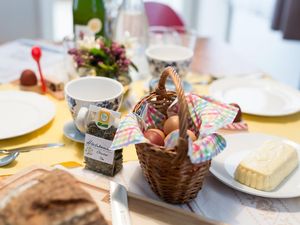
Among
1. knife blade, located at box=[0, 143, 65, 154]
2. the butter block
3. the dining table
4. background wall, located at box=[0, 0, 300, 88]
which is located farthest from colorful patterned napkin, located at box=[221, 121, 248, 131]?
background wall, located at box=[0, 0, 300, 88]

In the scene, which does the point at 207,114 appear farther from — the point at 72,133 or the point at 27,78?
the point at 27,78

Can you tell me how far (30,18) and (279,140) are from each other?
7.08ft

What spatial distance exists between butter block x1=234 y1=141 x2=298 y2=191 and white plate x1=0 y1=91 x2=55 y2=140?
19.4 inches

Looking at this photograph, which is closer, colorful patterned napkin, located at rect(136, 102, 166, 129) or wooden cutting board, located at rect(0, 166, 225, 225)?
wooden cutting board, located at rect(0, 166, 225, 225)

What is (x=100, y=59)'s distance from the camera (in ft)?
3.48

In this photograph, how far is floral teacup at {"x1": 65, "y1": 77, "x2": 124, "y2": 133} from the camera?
2.82 feet

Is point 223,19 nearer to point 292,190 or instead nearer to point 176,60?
point 176,60

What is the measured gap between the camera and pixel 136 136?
2.21ft

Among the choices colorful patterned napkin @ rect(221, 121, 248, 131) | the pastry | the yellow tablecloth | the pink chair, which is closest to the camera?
the pastry

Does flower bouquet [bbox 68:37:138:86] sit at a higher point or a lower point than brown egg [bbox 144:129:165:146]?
higher

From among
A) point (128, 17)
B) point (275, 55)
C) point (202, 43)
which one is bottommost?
point (275, 55)

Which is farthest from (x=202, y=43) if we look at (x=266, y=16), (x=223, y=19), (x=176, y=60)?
(x=223, y=19)

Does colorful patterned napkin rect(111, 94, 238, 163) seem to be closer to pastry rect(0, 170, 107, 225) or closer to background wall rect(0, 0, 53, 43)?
pastry rect(0, 170, 107, 225)

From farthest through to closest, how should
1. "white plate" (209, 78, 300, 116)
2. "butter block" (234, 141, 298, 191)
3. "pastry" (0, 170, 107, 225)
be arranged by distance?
"white plate" (209, 78, 300, 116) < "butter block" (234, 141, 298, 191) < "pastry" (0, 170, 107, 225)
